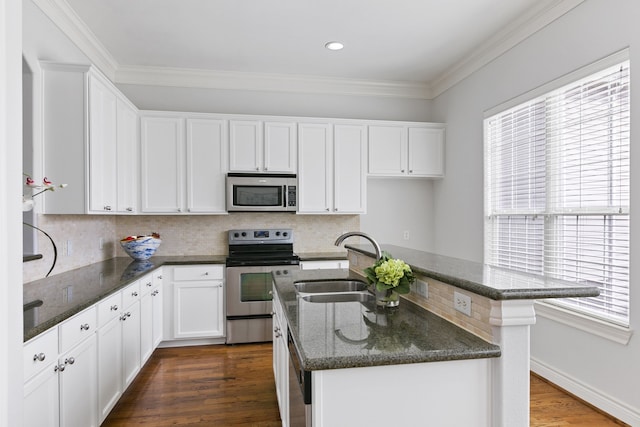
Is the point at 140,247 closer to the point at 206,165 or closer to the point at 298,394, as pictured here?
the point at 206,165

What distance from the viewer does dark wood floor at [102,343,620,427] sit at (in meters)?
2.46

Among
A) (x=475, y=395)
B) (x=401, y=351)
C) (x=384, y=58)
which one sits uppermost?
(x=384, y=58)

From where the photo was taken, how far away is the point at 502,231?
3637 millimetres

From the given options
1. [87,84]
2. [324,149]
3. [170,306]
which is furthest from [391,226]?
[87,84]

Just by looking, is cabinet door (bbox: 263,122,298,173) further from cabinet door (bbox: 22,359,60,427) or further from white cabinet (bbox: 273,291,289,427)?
cabinet door (bbox: 22,359,60,427)

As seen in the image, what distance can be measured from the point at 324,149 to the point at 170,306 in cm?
227

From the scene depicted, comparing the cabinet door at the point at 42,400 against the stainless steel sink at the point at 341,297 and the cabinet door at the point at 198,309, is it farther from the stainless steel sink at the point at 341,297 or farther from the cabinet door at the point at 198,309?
the cabinet door at the point at 198,309

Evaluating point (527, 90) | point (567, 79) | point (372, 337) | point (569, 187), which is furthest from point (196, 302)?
point (567, 79)

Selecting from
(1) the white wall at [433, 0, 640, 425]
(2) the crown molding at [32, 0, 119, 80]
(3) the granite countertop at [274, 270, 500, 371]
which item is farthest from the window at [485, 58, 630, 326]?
(2) the crown molding at [32, 0, 119, 80]

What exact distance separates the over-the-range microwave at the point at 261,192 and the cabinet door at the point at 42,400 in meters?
2.47

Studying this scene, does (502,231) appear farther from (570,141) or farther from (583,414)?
(583,414)

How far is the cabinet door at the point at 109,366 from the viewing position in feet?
7.29

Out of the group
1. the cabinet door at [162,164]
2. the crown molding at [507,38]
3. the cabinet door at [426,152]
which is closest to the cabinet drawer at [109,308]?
the cabinet door at [162,164]

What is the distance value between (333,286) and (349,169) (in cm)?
202
